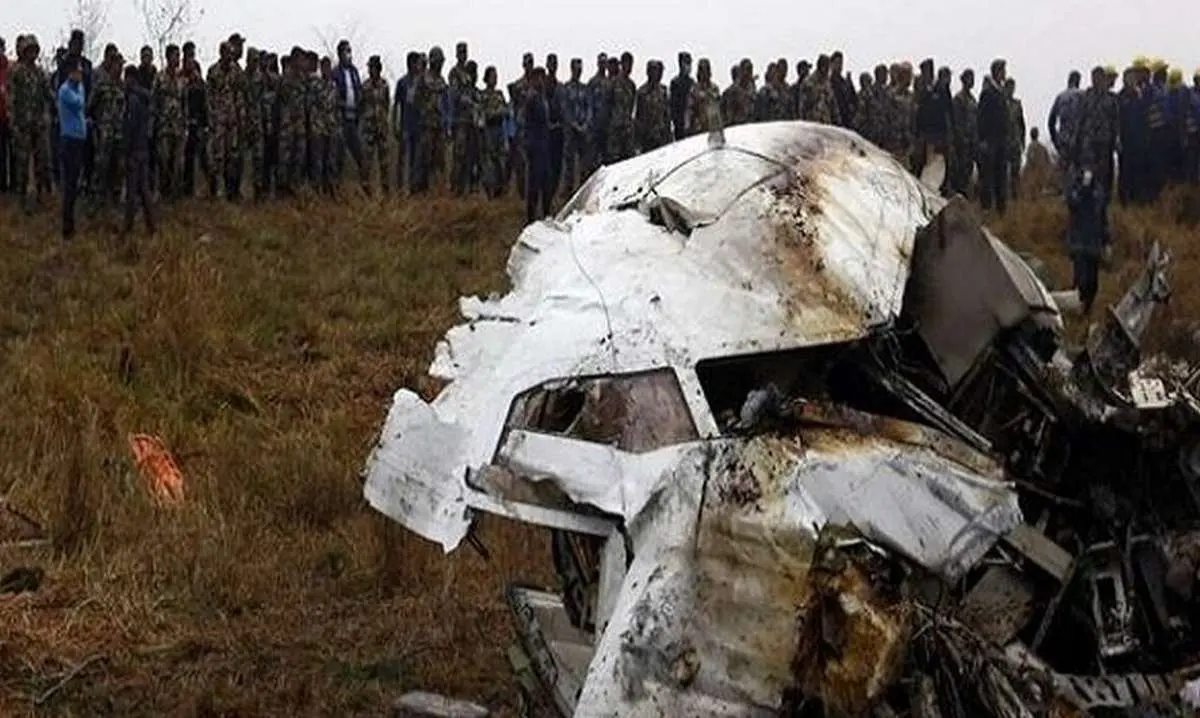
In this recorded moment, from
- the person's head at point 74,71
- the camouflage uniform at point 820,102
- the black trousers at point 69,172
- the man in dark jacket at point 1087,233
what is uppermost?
the person's head at point 74,71

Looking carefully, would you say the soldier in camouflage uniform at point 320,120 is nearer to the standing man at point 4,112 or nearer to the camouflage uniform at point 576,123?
the camouflage uniform at point 576,123

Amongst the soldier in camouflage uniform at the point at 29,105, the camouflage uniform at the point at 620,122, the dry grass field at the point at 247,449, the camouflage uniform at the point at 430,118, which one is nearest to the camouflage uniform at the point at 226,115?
the dry grass field at the point at 247,449

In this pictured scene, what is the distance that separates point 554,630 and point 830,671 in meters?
1.73

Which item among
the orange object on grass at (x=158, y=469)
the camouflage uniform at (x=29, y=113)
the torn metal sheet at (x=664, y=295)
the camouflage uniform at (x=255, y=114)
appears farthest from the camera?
the camouflage uniform at (x=255, y=114)

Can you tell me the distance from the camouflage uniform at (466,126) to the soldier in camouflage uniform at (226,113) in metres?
2.08

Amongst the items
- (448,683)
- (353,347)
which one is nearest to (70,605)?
(448,683)

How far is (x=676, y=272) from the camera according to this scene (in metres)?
5.04

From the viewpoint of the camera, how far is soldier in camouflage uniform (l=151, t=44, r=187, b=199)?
1545 cm

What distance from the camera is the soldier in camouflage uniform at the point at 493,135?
1689 centimetres

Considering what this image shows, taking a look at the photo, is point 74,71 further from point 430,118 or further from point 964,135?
point 964,135

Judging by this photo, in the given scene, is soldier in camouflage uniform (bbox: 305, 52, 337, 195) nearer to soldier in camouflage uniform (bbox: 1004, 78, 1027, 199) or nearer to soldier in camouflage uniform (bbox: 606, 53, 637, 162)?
soldier in camouflage uniform (bbox: 606, 53, 637, 162)

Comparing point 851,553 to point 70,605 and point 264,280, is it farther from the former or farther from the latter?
point 264,280

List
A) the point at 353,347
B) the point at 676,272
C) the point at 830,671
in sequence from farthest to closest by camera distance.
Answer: the point at 353,347 → the point at 676,272 → the point at 830,671

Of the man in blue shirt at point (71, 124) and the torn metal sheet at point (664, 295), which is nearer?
the torn metal sheet at point (664, 295)
